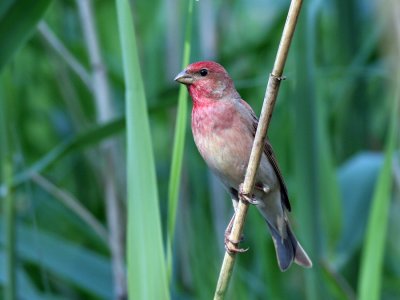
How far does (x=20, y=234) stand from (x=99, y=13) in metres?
1.71

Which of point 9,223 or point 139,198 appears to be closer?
point 139,198

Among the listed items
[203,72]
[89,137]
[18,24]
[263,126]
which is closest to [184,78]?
[203,72]

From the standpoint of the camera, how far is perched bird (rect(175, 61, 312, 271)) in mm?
2744

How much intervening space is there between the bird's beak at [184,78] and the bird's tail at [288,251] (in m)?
0.70

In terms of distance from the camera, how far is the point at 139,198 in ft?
6.45

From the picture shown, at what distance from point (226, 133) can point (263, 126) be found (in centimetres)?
87

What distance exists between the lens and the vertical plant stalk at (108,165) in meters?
3.49

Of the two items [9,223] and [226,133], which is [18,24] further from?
[226,133]

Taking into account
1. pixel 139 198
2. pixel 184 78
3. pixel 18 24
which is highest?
pixel 18 24

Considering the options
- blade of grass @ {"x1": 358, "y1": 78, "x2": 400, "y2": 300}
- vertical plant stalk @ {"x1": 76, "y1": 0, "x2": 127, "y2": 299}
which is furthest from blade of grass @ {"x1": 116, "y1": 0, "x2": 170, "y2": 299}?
vertical plant stalk @ {"x1": 76, "y1": 0, "x2": 127, "y2": 299}

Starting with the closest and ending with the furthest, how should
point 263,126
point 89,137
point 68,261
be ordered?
point 263,126
point 89,137
point 68,261

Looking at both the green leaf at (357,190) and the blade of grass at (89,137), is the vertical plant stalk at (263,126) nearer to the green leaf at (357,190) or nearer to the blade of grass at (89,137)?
the blade of grass at (89,137)

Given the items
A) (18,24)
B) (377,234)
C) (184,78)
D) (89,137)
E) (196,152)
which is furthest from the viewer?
(196,152)

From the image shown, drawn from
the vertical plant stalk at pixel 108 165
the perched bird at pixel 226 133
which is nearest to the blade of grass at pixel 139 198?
the perched bird at pixel 226 133
